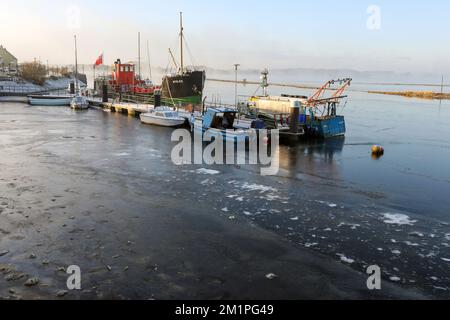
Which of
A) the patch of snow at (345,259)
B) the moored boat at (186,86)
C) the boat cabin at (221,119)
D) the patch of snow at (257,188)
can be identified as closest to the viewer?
the patch of snow at (345,259)

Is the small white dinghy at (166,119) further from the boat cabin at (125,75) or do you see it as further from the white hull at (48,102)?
the white hull at (48,102)

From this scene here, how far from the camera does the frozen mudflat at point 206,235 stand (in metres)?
8.89

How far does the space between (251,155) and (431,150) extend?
14.4m

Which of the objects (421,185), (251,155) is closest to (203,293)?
(421,185)

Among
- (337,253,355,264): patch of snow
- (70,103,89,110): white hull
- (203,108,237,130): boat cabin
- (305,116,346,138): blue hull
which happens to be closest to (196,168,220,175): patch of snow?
(337,253,355,264): patch of snow

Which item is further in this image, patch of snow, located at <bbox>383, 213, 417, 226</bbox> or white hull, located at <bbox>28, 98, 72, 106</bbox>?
white hull, located at <bbox>28, 98, 72, 106</bbox>

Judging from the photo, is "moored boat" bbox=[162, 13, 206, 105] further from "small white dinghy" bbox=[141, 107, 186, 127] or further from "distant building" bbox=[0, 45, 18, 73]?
"distant building" bbox=[0, 45, 18, 73]

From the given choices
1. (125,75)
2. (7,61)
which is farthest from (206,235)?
(7,61)

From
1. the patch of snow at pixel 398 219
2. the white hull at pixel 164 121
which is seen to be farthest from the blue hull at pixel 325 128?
the patch of snow at pixel 398 219

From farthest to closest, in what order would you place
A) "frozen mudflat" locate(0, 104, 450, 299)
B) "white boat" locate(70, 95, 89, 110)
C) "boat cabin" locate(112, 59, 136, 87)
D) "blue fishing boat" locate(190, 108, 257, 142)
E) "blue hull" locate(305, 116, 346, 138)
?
"boat cabin" locate(112, 59, 136, 87), "white boat" locate(70, 95, 89, 110), "blue hull" locate(305, 116, 346, 138), "blue fishing boat" locate(190, 108, 257, 142), "frozen mudflat" locate(0, 104, 450, 299)

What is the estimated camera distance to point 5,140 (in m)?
28.5

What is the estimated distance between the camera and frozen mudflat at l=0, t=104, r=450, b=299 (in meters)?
8.89

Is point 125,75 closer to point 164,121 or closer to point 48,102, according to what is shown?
point 48,102
